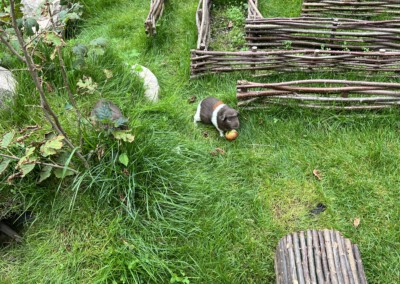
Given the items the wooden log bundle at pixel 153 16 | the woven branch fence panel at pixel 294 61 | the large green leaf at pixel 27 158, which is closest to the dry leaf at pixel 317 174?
the woven branch fence panel at pixel 294 61

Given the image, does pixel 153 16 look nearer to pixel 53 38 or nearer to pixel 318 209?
pixel 53 38

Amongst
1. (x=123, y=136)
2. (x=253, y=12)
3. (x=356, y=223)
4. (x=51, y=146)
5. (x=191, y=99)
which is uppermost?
(x=253, y=12)

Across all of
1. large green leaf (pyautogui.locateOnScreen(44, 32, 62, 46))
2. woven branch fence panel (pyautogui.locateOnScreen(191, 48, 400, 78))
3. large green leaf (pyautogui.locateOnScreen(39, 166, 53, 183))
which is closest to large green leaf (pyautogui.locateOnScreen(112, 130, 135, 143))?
large green leaf (pyautogui.locateOnScreen(39, 166, 53, 183))

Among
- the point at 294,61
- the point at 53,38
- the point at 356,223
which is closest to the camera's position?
the point at 53,38

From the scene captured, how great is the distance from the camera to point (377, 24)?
4430 millimetres

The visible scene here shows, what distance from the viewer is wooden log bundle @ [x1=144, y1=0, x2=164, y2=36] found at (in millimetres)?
4887

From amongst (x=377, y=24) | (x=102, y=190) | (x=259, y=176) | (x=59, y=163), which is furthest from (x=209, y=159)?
(x=377, y=24)

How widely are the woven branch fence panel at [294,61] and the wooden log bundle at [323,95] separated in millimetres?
324

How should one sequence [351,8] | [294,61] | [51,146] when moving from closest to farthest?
[51,146] < [294,61] < [351,8]

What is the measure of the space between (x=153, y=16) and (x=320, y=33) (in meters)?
2.14

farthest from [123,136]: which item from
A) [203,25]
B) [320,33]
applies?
[320,33]

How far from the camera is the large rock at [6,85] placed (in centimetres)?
378

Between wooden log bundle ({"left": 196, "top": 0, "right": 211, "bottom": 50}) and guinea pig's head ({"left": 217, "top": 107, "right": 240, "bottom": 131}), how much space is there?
1.04 meters

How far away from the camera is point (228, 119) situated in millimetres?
3805
